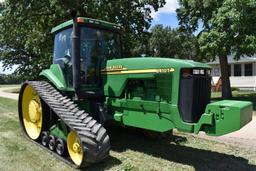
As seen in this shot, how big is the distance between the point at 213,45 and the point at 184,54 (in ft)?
106

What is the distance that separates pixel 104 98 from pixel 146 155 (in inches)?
59.4

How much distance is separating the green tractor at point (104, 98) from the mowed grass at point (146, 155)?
35 cm

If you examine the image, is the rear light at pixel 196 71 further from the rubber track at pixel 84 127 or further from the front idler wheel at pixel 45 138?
the front idler wheel at pixel 45 138

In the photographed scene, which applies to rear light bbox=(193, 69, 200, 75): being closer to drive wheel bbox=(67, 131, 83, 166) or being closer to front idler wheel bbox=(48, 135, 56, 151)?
drive wheel bbox=(67, 131, 83, 166)

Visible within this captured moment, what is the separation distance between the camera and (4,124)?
11.6 m

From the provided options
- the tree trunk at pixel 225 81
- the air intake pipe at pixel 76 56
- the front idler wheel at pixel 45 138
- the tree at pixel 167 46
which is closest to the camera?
the air intake pipe at pixel 76 56

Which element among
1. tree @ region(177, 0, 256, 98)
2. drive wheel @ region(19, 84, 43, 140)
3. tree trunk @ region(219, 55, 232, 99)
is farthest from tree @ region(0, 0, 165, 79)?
drive wheel @ region(19, 84, 43, 140)

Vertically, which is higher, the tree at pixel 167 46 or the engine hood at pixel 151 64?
the tree at pixel 167 46

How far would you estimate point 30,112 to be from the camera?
360 inches

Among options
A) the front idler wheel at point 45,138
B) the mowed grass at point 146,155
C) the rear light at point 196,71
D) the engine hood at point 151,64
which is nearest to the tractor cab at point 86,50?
the engine hood at point 151,64

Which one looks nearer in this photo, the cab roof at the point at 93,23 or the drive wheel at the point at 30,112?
the cab roof at the point at 93,23

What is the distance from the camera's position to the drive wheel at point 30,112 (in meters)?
8.78

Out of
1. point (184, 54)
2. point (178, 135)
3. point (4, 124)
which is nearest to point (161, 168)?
point (178, 135)

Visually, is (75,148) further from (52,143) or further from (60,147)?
(52,143)
